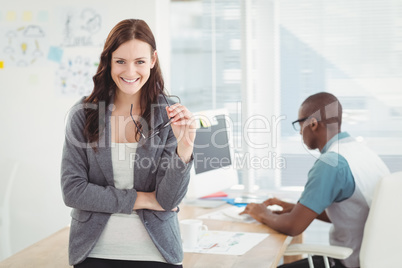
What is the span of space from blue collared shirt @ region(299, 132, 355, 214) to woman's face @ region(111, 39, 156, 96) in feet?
3.26

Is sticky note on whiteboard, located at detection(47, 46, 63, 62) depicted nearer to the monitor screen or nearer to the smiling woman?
the monitor screen

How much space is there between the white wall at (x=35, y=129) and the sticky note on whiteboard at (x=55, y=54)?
0.04 metres

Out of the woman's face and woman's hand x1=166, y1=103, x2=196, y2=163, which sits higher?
the woman's face

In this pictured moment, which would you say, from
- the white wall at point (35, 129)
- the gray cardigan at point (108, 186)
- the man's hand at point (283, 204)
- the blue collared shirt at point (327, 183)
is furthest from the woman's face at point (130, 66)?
the white wall at point (35, 129)

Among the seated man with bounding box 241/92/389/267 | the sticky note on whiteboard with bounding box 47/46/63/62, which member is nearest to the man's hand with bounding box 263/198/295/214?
the seated man with bounding box 241/92/389/267

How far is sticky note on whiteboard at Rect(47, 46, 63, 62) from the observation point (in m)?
3.34

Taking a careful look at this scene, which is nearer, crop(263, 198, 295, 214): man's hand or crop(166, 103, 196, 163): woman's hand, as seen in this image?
crop(166, 103, 196, 163): woman's hand

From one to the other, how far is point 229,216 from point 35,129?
1673mm

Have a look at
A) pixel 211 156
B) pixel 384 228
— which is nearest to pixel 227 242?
pixel 384 228

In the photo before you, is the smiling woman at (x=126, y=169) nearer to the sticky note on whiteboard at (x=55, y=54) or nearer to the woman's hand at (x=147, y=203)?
the woman's hand at (x=147, y=203)

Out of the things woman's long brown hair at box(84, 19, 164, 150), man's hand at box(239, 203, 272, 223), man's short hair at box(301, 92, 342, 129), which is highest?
woman's long brown hair at box(84, 19, 164, 150)

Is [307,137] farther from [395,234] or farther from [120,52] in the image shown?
[120,52]

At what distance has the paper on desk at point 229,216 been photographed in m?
2.39

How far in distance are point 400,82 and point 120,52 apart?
222 centimetres
